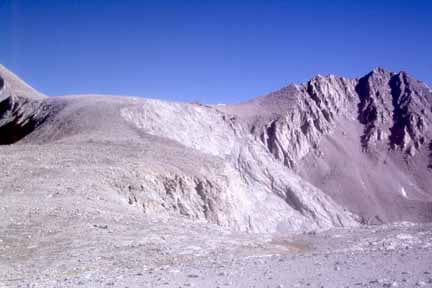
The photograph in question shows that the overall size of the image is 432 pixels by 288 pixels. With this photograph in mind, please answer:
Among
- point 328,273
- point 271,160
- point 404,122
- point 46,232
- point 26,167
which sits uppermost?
point 404,122

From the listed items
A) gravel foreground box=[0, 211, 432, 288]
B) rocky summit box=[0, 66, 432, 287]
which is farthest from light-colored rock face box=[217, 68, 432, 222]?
gravel foreground box=[0, 211, 432, 288]

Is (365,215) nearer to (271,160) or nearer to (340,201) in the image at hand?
(340,201)

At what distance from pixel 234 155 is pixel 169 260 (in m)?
40.1

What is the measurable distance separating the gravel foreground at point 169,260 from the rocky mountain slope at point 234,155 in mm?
1601

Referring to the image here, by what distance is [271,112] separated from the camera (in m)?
81.6

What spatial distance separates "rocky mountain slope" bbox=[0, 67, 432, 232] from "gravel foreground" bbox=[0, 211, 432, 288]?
1.60 m

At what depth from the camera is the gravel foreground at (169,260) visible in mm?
9305

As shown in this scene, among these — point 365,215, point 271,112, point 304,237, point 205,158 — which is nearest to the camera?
point 304,237

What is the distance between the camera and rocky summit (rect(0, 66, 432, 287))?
10648 millimetres

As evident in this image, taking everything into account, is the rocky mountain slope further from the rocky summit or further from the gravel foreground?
the gravel foreground

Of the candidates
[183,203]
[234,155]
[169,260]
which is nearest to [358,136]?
[234,155]

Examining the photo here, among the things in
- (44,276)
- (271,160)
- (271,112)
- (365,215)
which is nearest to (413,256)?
(44,276)

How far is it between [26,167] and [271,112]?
63.3 meters

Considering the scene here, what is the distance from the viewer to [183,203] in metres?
25.6
